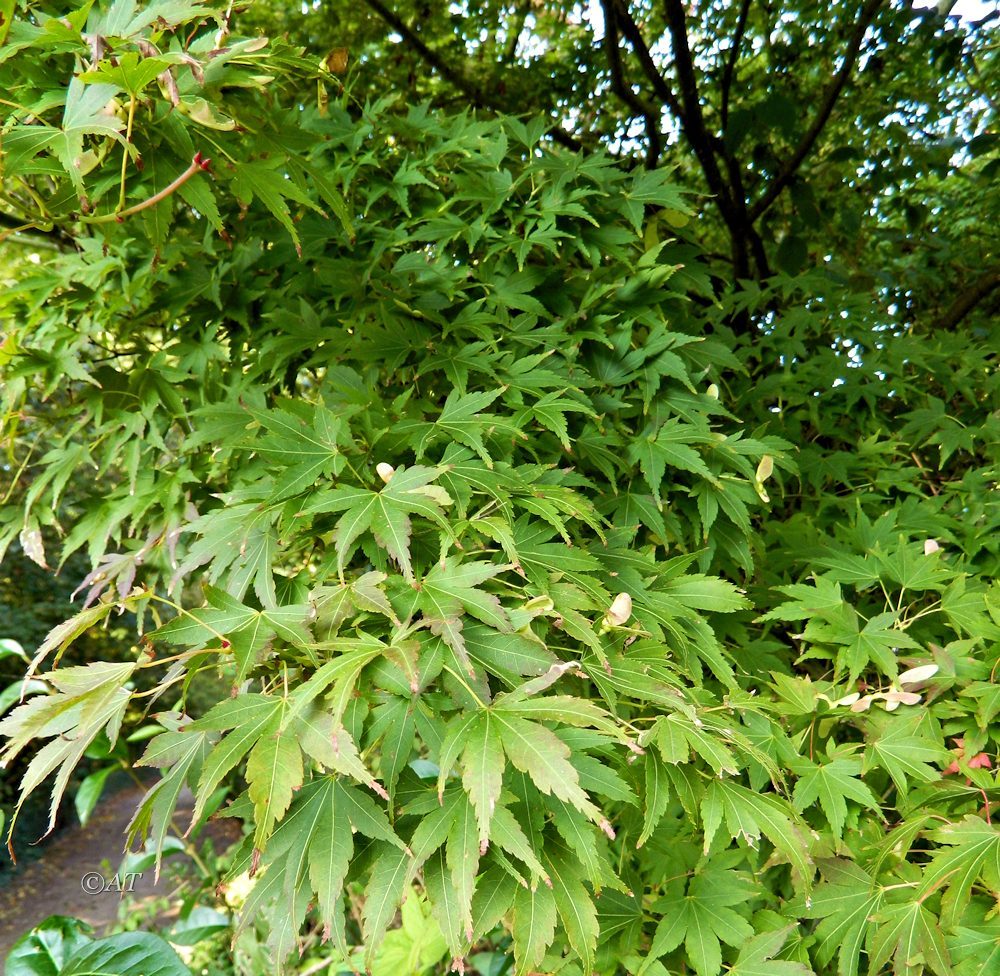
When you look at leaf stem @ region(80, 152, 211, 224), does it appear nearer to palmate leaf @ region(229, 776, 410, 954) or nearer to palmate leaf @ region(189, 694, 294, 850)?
palmate leaf @ region(189, 694, 294, 850)

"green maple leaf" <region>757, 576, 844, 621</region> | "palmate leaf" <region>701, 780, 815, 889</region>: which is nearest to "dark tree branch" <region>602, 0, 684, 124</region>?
"green maple leaf" <region>757, 576, 844, 621</region>

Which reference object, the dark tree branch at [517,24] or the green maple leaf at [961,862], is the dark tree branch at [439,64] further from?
the green maple leaf at [961,862]

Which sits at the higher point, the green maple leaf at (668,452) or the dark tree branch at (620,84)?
the dark tree branch at (620,84)

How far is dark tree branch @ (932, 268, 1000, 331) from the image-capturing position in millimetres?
2568

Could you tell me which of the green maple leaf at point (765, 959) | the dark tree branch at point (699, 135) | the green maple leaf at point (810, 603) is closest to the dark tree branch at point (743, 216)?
the dark tree branch at point (699, 135)

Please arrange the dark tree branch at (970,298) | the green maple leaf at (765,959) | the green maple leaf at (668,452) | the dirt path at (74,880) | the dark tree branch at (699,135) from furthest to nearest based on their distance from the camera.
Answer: the dirt path at (74,880), the dark tree branch at (970,298), the dark tree branch at (699,135), the green maple leaf at (668,452), the green maple leaf at (765,959)

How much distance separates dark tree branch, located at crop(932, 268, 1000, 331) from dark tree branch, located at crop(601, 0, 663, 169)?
1.16 metres

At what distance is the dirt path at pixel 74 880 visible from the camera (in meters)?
4.09

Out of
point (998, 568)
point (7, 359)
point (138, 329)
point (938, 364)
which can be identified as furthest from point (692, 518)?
point (7, 359)

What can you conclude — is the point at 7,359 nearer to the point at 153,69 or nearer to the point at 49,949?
the point at 153,69

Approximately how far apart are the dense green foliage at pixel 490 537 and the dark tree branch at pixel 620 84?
27.4 inches

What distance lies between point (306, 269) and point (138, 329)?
475 millimetres

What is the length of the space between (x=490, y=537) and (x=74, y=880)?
4994 mm

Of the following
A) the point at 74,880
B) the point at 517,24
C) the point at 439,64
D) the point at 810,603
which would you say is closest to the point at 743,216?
the point at 439,64
